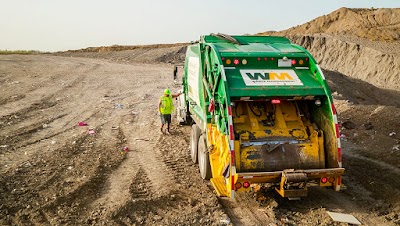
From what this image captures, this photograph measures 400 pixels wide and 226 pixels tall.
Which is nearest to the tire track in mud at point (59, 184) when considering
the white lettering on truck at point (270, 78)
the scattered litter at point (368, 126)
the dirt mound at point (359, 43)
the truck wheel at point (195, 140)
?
the truck wheel at point (195, 140)

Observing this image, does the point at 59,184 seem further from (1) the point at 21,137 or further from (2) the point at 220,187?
(1) the point at 21,137

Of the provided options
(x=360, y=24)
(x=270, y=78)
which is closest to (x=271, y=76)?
(x=270, y=78)

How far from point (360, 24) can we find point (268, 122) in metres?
34.5

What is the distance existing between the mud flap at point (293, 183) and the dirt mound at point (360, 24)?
97.4 feet

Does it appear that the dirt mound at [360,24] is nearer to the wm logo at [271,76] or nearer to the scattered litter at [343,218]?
the wm logo at [271,76]

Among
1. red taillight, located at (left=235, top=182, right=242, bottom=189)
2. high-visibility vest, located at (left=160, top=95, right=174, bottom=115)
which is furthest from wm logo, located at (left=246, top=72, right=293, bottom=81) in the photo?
high-visibility vest, located at (left=160, top=95, right=174, bottom=115)

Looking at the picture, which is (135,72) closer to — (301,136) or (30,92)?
(30,92)

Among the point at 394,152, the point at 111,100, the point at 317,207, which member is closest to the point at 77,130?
the point at 111,100

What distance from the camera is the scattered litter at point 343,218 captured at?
225 inches

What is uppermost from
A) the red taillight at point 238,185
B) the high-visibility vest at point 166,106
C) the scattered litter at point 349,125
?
the high-visibility vest at point 166,106

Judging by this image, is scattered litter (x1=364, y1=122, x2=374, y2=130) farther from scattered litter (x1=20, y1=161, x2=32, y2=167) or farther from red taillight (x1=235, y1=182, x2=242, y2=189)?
scattered litter (x1=20, y1=161, x2=32, y2=167)

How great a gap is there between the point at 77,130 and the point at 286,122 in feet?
20.2

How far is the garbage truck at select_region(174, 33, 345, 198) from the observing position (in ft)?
19.4

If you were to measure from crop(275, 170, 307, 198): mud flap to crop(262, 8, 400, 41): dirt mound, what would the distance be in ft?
97.4
